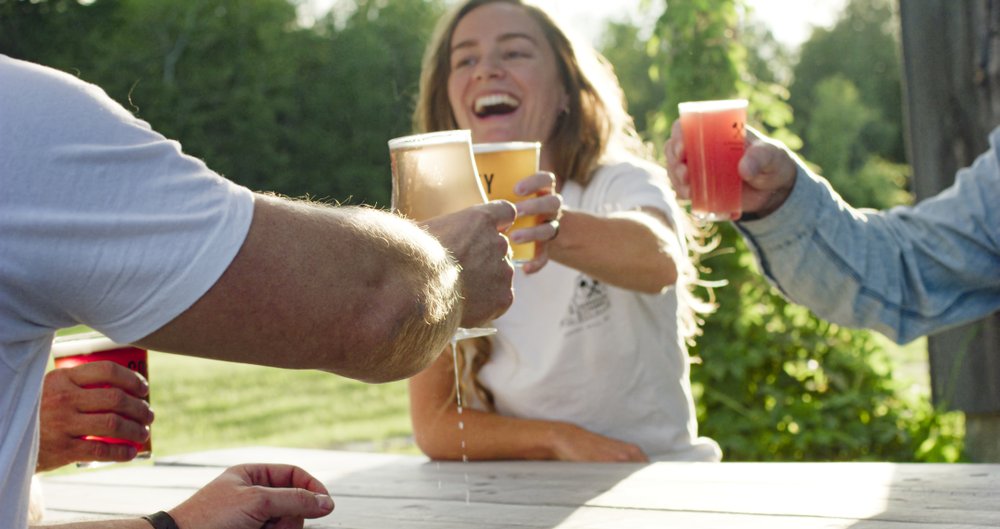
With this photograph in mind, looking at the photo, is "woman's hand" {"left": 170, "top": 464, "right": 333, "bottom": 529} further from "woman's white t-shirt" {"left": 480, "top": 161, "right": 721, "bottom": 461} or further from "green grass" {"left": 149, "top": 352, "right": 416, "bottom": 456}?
"green grass" {"left": 149, "top": 352, "right": 416, "bottom": 456}

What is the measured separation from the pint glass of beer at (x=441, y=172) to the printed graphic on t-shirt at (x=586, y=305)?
0.73 meters

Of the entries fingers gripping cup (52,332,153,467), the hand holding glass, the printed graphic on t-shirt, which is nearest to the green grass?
the printed graphic on t-shirt

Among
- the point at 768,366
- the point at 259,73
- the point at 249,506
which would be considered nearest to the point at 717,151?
the point at 249,506

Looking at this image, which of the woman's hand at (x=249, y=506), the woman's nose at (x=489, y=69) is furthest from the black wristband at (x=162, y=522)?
the woman's nose at (x=489, y=69)

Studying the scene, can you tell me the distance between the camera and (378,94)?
57.1 feet

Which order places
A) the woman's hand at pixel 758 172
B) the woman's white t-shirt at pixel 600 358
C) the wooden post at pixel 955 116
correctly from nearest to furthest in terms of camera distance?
the woman's hand at pixel 758 172 → the woman's white t-shirt at pixel 600 358 → the wooden post at pixel 955 116

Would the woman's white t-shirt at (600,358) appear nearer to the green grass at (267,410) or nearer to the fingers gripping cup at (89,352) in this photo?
the fingers gripping cup at (89,352)

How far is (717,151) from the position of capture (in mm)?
2092

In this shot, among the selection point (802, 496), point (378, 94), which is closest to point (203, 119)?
point (378, 94)

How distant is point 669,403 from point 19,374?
60.4 inches

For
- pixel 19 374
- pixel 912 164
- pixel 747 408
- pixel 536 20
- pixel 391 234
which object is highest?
pixel 536 20

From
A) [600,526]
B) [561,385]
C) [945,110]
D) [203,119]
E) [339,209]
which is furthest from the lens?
[203,119]

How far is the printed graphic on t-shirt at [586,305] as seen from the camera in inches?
95.7

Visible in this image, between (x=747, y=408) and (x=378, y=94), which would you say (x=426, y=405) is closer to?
(x=747, y=408)
